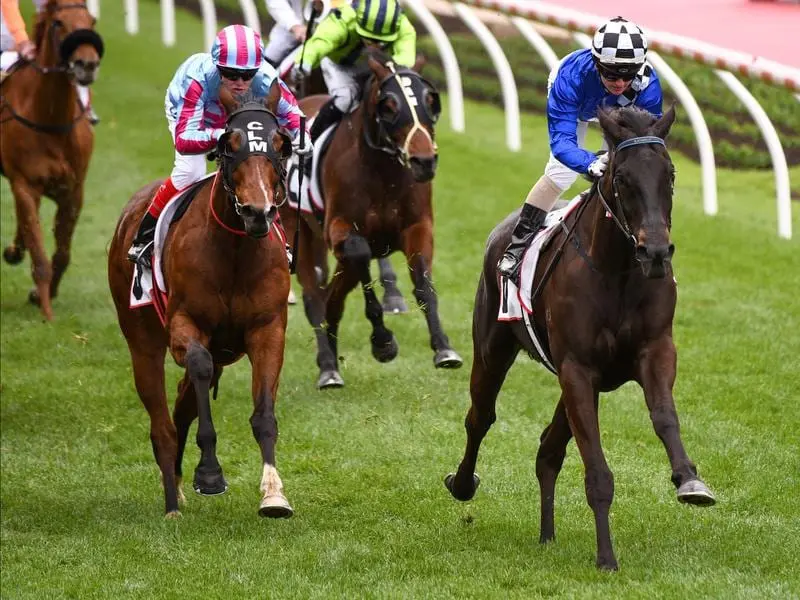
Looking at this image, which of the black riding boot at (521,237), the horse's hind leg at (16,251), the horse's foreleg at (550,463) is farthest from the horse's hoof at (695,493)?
the horse's hind leg at (16,251)

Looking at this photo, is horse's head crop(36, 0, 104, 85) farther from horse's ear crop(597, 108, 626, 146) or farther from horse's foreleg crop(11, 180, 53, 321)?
horse's ear crop(597, 108, 626, 146)

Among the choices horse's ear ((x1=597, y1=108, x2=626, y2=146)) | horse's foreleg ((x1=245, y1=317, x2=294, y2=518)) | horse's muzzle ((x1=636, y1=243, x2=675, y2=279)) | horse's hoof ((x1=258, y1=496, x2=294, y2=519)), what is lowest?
horse's hoof ((x1=258, y1=496, x2=294, y2=519))

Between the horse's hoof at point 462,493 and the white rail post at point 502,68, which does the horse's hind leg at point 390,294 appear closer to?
the horse's hoof at point 462,493

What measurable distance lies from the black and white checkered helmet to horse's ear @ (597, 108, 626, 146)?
0.39 m

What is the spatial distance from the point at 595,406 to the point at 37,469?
3.75m

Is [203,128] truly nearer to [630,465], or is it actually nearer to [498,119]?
[630,465]

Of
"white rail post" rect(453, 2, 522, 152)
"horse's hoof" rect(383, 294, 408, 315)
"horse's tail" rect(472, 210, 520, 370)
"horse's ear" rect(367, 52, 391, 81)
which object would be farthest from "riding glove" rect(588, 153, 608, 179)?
"white rail post" rect(453, 2, 522, 152)

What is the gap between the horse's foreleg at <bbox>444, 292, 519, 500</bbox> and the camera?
6738 millimetres

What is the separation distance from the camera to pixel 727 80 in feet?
38.5

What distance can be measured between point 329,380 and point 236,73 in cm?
302

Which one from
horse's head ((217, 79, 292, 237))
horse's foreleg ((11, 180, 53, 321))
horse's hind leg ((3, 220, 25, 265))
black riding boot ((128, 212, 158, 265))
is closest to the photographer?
horse's head ((217, 79, 292, 237))

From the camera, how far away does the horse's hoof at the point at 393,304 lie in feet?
34.2

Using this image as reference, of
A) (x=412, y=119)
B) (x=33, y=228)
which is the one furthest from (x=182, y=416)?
(x=33, y=228)

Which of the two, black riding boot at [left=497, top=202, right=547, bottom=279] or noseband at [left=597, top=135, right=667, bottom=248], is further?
black riding boot at [left=497, top=202, right=547, bottom=279]
